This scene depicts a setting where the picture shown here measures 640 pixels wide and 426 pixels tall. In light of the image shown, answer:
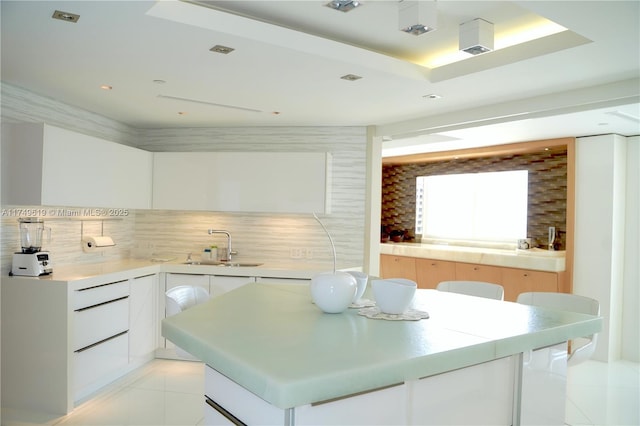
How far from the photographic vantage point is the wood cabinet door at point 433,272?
6453mm

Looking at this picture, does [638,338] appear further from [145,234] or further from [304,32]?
[145,234]

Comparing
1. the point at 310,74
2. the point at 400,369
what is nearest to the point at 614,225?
the point at 310,74

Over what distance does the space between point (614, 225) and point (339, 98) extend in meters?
3.32

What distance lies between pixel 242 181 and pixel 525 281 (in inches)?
136

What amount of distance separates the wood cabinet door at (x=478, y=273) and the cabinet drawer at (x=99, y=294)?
415 centimetres

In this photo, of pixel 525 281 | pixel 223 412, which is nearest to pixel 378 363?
pixel 223 412

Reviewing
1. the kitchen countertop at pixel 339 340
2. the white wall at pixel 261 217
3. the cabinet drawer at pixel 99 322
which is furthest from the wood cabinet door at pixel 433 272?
the cabinet drawer at pixel 99 322

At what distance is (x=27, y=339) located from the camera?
3541 mm

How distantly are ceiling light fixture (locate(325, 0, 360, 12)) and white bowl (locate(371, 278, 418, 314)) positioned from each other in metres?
1.43

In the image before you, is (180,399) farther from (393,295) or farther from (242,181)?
(393,295)

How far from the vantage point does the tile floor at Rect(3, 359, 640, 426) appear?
3.42 m

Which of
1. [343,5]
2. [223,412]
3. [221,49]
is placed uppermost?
[343,5]

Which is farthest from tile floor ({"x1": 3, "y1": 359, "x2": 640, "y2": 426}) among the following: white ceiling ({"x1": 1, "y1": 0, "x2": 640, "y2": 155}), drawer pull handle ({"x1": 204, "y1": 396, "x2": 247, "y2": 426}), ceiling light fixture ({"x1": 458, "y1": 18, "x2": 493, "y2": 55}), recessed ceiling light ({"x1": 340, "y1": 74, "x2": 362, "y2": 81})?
ceiling light fixture ({"x1": 458, "y1": 18, "x2": 493, "y2": 55})

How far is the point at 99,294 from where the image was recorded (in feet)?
12.6
